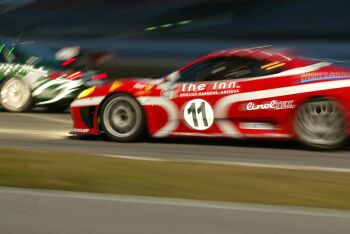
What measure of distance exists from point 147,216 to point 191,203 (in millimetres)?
285

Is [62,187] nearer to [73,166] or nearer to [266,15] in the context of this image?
[73,166]

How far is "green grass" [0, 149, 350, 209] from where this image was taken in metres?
4.71

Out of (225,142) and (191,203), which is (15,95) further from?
(191,203)

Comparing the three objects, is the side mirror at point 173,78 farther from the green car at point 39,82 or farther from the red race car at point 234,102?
the green car at point 39,82

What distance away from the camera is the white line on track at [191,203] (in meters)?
4.08

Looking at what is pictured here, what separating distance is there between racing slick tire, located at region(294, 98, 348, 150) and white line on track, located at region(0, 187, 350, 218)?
3.30 metres

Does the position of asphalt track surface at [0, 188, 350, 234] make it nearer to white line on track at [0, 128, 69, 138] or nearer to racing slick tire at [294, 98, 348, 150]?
racing slick tire at [294, 98, 348, 150]

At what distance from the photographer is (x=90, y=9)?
70.2 ft

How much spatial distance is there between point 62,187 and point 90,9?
16.9m

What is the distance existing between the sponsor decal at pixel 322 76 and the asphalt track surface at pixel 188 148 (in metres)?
0.80

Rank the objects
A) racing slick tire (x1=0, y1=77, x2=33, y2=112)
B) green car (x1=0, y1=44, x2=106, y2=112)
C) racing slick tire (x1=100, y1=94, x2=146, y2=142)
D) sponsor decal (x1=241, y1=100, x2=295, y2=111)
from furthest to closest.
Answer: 1. racing slick tire (x1=0, y1=77, x2=33, y2=112)
2. green car (x1=0, y1=44, x2=106, y2=112)
3. racing slick tire (x1=100, y1=94, x2=146, y2=142)
4. sponsor decal (x1=241, y1=100, x2=295, y2=111)

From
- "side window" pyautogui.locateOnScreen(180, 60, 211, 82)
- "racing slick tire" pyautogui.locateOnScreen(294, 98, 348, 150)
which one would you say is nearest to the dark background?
"side window" pyautogui.locateOnScreen(180, 60, 211, 82)

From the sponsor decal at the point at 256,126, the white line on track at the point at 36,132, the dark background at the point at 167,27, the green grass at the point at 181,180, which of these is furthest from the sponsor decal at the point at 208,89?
the dark background at the point at 167,27

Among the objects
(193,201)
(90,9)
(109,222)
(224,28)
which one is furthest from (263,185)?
(90,9)
